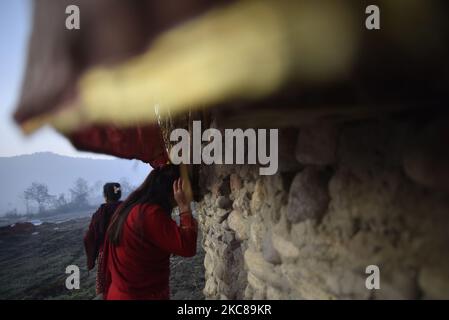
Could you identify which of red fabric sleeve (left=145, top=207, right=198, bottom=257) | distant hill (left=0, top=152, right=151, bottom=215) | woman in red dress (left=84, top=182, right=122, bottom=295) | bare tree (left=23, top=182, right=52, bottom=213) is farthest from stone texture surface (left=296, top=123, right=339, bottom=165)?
distant hill (left=0, top=152, right=151, bottom=215)

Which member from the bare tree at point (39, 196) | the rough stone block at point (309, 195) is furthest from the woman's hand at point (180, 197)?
the bare tree at point (39, 196)

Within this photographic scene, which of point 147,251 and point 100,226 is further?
point 100,226

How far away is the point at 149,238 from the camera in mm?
1696

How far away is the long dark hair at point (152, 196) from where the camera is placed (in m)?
1.78

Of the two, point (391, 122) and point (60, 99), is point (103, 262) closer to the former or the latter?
point (60, 99)

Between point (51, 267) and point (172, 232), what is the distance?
5.05 metres

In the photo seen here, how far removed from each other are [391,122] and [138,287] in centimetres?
152

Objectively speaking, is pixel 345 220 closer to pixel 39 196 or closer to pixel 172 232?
pixel 172 232

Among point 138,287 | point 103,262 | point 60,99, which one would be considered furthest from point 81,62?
point 103,262

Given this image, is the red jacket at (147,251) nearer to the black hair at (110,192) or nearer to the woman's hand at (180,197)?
the woman's hand at (180,197)

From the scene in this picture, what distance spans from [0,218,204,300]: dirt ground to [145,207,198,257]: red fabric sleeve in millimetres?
2085

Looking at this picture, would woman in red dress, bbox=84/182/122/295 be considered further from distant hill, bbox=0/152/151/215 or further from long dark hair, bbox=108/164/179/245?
distant hill, bbox=0/152/151/215

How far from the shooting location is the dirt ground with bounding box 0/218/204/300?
4.20 m

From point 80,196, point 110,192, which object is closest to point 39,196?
point 80,196
